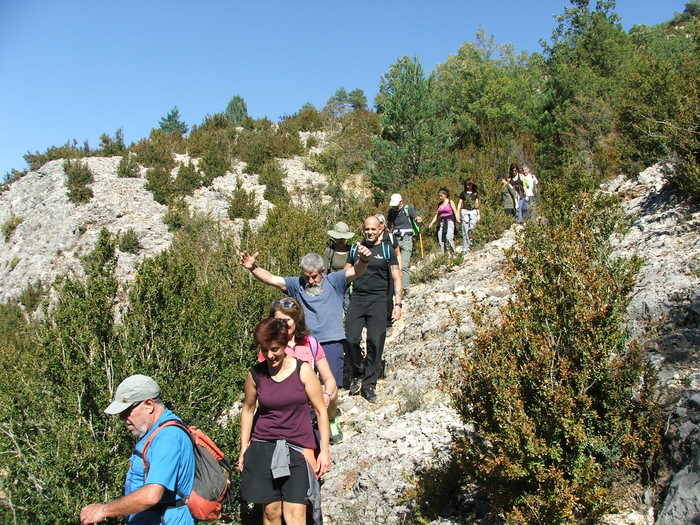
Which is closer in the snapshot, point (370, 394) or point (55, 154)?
point (370, 394)

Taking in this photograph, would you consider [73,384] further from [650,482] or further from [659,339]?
[659,339]

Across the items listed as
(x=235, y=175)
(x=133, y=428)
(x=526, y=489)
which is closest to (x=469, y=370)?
(x=526, y=489)

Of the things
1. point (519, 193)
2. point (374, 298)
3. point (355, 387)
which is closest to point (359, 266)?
point (374, 298)

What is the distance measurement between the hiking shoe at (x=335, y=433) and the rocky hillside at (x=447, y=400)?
0.08 metres

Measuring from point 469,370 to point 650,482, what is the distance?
107 centimetres

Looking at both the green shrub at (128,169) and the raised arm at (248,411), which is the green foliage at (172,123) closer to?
the green shrub at (128,169)

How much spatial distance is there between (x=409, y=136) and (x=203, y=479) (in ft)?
56.0

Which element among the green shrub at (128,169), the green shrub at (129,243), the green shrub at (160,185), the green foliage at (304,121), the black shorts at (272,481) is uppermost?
the green foliage at (304,121)

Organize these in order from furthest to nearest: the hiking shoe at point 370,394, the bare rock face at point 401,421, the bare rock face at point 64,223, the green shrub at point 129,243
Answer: the bare rock face at point 64,223
the green shrub at point 129,243
the hiking shoe at point 370,394
the bare rock face at point 401,421

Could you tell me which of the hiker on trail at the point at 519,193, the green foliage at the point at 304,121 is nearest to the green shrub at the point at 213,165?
the green foliage at the point at 304,121

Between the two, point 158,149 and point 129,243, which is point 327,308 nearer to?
point 129,243

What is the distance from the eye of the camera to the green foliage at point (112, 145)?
874 inches

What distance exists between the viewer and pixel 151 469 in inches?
94.8

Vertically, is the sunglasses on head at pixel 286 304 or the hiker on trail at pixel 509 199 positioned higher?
the hiker on trail at pixel 509 199
